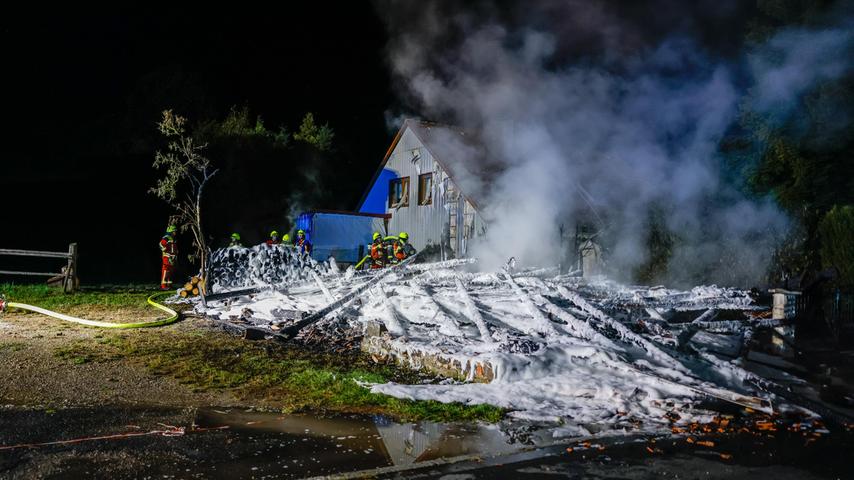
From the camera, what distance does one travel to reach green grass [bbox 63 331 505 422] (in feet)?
17.4

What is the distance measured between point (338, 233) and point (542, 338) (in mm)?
14411

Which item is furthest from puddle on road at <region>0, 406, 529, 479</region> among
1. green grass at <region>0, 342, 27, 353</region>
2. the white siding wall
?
the white siding wall

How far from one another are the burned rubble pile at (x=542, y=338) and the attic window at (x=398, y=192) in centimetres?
830

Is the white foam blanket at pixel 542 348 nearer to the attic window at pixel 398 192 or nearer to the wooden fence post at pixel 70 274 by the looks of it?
the wooden fence post at pixel 70 274

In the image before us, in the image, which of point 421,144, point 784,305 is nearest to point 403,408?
point 784,305

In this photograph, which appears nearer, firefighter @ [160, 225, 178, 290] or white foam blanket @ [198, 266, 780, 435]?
white foam blanket @ [198, 266, 780, 435]

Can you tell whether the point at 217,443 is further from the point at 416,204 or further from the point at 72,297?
the point at 416,204

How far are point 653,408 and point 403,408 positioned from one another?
2387 millimetres

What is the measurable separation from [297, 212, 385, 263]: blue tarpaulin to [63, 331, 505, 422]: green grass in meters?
11.3

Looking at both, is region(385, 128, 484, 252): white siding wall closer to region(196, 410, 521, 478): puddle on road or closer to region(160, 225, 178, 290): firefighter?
region(160, 225, 178, 290): firefighter

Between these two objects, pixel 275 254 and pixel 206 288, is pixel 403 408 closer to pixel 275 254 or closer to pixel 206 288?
pixel 206 288

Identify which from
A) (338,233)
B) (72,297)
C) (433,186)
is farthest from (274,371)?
(338,233)

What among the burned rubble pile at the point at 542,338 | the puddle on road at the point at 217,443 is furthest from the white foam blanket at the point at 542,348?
the puddle on road at the point at 217,443

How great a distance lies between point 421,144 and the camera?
20688mm
